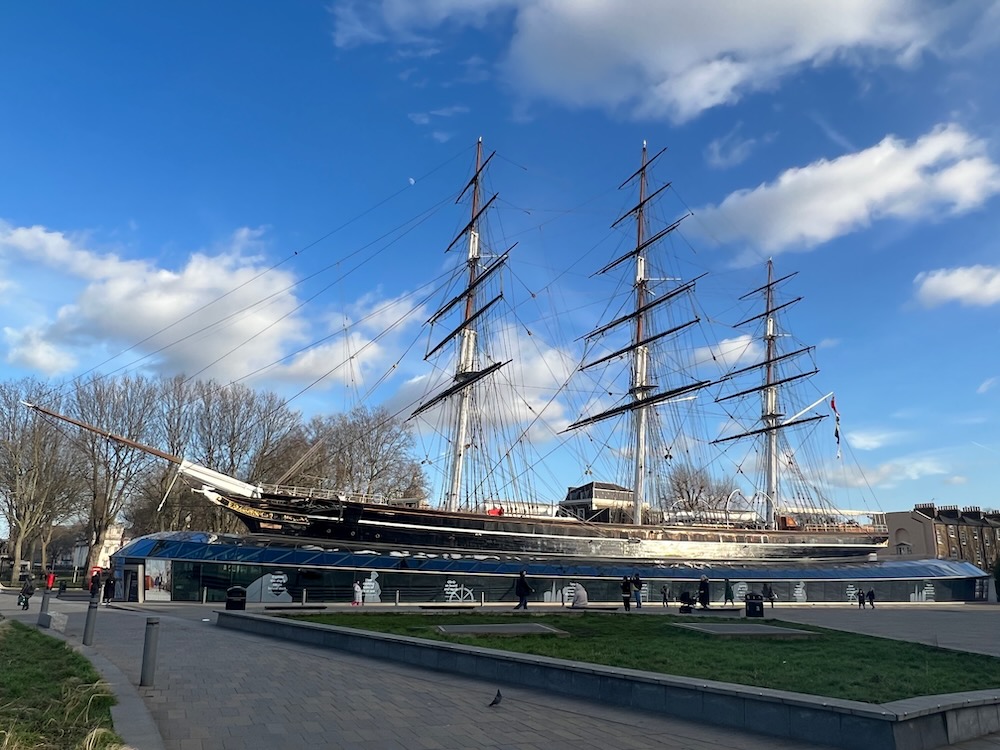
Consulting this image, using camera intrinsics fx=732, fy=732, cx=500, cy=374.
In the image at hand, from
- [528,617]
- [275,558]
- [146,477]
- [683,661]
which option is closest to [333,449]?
[146,477]

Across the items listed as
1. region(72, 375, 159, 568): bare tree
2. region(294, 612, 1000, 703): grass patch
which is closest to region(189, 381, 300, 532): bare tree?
region(72, 375, 159, 568): bare tree

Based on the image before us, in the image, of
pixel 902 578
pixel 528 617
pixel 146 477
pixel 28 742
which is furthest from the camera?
pixel 146 477

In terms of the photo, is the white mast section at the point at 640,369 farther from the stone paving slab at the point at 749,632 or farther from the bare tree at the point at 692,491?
the stone paving slab at the point at 749,632

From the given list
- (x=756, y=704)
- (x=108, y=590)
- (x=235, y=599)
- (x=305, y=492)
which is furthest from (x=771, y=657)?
(x=305, y=492)

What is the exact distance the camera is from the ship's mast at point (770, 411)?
63219 millimetres

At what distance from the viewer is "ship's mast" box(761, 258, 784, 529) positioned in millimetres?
63219

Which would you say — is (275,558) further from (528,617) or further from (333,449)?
(333,449)

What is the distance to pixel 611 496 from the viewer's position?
74.5 metres

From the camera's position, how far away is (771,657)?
11.1 meters

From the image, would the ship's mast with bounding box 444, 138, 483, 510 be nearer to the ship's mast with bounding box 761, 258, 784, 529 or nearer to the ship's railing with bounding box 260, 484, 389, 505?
the ship's railing with bounding box 260, 484, 389, 505

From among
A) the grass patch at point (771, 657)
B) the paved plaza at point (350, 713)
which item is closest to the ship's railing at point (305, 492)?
the grass patch at point (771, 657)

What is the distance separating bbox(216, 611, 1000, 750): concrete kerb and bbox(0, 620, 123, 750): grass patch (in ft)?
15.6

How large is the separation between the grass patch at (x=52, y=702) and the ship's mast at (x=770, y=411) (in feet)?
190

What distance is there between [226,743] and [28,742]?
4.91 ft
